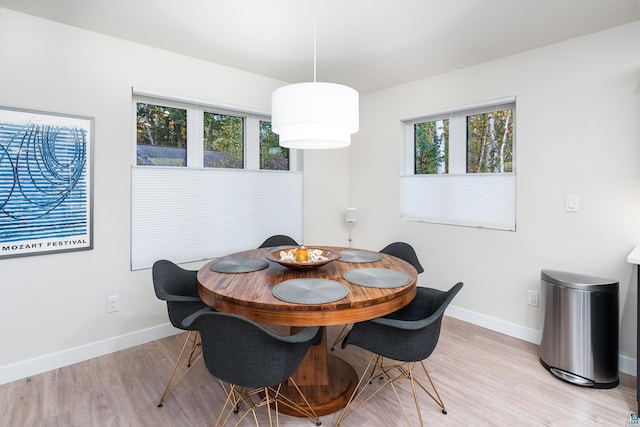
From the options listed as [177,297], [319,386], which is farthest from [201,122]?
[319,386]

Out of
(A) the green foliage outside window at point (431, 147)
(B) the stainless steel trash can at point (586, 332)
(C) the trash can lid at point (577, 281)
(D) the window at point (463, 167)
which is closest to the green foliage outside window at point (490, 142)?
(D) the window at point (463, 167)

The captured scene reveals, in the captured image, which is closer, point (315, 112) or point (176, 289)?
point (315, 112)

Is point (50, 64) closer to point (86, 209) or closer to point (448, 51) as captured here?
point (86, 209)

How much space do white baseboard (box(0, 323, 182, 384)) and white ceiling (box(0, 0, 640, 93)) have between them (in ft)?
7.69

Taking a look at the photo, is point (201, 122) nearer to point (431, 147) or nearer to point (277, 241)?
point (277, 241)

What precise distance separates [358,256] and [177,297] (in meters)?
1.27

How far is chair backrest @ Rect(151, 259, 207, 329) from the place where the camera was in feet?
6.70

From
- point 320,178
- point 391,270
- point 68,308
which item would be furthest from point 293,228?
point 68,308

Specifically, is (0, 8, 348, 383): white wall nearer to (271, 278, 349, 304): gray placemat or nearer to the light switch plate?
(271, 278, 349, 304): gray placemat

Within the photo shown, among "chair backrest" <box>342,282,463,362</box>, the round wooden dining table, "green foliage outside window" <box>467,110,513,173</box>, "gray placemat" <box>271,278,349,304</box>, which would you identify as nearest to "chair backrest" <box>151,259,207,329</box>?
the round wooden dining table

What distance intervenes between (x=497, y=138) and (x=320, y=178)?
188cm

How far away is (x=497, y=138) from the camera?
10.6ft

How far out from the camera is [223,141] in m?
3.45

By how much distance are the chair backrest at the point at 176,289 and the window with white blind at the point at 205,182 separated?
701 millimetres
